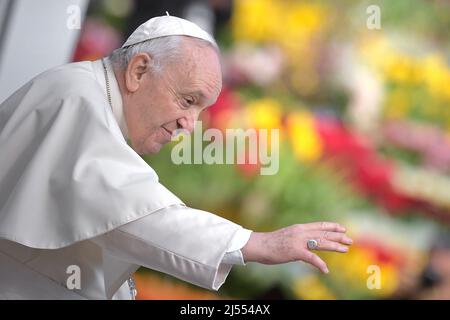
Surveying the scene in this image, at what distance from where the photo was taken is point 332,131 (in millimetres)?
3537

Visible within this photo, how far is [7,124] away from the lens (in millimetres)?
1580

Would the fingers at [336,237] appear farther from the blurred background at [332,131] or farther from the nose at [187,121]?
the blurred background at [332,131]

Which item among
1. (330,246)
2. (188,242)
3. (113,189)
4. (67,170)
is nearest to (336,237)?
(330,246)

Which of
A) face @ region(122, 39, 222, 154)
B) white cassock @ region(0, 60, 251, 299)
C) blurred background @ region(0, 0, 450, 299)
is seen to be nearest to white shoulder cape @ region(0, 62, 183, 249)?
white cassock @ region(0, 60, 251, 299)

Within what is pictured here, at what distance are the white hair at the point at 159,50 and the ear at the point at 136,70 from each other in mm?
17

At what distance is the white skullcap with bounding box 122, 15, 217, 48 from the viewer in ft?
5.61

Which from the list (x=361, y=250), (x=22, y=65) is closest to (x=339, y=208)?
(x=361, y=250)

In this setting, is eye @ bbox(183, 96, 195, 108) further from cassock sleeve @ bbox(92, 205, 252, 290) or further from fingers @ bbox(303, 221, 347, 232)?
fingers @ bbox(303, 221, 347, 232)

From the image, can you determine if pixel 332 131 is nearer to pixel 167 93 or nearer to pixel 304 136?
pixel 304 136

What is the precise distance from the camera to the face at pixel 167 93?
5.33 ft

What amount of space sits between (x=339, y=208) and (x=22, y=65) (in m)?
1.53

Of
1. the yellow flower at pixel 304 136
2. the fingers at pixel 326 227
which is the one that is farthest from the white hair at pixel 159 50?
the yellow flower at pixel 304 136

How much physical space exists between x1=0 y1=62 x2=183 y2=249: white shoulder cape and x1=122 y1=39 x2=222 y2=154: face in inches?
4.5
